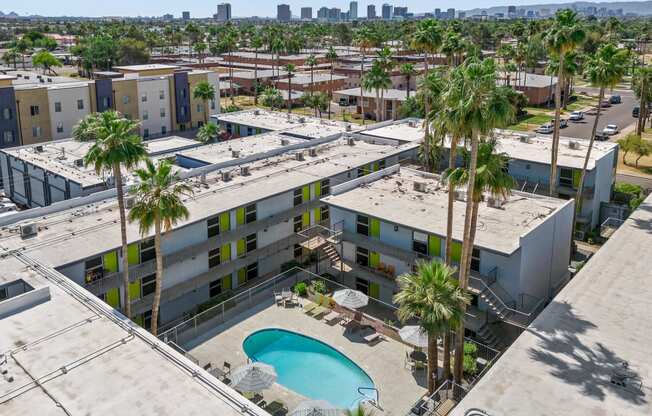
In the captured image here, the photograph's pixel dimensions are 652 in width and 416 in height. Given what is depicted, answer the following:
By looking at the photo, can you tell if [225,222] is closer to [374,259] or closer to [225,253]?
[225,253]

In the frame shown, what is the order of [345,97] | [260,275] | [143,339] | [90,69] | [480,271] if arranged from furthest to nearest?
1. [90,69]
2. [345,97]
3. [260,275]
4. [480,271]
5. [143,339]

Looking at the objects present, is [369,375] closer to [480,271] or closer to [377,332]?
[377,332]

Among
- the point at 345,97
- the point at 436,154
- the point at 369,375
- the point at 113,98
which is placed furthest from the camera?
the point at 345,97

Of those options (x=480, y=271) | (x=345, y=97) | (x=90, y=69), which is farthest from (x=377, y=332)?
(x=90, y=69)

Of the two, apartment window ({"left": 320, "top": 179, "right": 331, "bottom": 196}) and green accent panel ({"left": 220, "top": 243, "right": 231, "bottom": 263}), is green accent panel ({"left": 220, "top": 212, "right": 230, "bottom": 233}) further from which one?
apartment window ({"left": 320, "top": 179, "right": 331, "bottom": 196})

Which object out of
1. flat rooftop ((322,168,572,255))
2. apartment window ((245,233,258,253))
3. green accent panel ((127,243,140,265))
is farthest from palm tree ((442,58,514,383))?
apartment window ((245,233,258,253))

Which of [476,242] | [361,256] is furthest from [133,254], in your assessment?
[476,242]

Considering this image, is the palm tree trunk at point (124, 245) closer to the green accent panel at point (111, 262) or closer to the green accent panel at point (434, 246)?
the green accent panel at point (111, 262)
